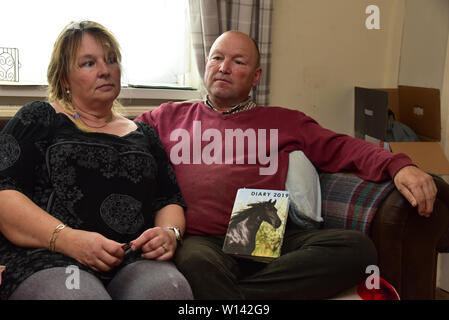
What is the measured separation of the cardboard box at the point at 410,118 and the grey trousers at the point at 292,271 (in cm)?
100

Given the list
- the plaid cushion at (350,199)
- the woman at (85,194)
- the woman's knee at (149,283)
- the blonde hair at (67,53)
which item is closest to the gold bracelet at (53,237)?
the woman at (85,194)

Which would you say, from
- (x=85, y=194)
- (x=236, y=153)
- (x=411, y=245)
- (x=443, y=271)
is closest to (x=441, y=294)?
(x=443, y=271)

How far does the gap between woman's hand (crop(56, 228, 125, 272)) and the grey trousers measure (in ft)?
0.65

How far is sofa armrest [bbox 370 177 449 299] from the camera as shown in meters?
1.38

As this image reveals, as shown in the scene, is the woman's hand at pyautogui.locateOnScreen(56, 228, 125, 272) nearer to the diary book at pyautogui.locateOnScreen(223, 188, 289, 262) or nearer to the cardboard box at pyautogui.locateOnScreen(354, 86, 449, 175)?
the diary book at pyautogui.locateOnScreen(223, 188, 289, 262)

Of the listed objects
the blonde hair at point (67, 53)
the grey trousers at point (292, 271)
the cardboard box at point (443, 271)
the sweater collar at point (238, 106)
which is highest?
the blonde hair at point (67, 53)

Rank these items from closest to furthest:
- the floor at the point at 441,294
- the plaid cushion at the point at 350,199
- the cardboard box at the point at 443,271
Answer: the plaid cushion at the point at 350,199, the floor at the point at 441,294, the cardboard box at the point at 443,271

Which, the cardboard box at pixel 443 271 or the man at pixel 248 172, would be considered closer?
the man at pixel 248 172

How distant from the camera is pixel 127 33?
2303mm

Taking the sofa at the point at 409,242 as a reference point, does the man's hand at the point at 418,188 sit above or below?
above

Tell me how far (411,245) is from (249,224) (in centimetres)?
50

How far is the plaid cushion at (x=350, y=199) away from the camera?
1.46 meters

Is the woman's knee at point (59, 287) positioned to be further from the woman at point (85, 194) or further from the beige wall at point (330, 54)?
the beige wall at point (330, 54)

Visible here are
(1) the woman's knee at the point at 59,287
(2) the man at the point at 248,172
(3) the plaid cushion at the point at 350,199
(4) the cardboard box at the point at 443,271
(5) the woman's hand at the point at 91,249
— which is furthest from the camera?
(4) the cardboard box at the point at 443,271
